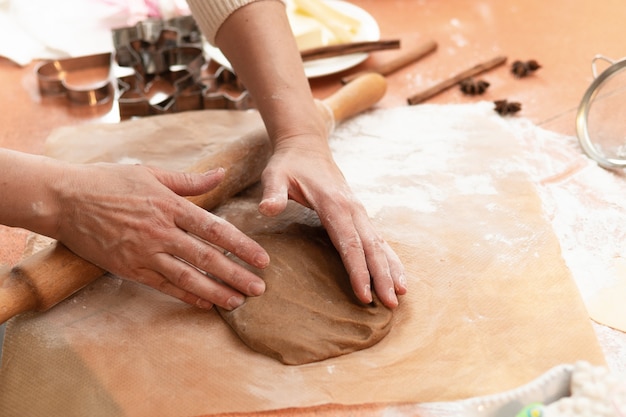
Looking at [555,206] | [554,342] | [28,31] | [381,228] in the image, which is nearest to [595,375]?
[554,342]

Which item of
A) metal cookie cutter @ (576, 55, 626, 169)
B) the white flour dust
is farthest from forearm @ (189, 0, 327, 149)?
metal cookie cutter @ (576, 55, 626, 169)

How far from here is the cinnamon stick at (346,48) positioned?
2.55 meters

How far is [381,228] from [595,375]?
26.2 inches

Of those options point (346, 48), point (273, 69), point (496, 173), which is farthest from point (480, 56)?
point (273, 69)

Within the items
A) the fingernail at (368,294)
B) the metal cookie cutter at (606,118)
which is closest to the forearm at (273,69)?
the fingernail at (368,294)

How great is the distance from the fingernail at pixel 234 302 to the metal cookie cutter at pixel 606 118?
1.32 metres

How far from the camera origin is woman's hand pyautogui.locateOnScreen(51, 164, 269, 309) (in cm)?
134

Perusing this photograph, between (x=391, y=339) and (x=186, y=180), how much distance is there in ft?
1.99

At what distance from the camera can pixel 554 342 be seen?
4.39 feet

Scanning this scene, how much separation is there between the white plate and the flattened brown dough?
1192mm

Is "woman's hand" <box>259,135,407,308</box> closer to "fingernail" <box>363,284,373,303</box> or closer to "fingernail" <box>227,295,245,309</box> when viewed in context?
"fingernail" <box>363,284,373,303</box>

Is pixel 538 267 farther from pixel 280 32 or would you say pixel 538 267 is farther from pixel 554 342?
pixel 280 32

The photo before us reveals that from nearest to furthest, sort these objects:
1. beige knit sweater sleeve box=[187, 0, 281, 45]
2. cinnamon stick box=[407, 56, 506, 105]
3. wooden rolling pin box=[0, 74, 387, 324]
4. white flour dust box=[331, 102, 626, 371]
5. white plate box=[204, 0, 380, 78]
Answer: wooden rolling pin box=[0, 74, 387, 324]
white flour dust box=[331, 102, 626, 371]
beige knit sweater sleeve box=[187, 0, 281, 45]
cinnamon stick box=[407, 56, 506, 105]
white plate box=[204, 0, 380, 78]

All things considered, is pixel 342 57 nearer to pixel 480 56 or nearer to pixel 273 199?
pixel 480 56
